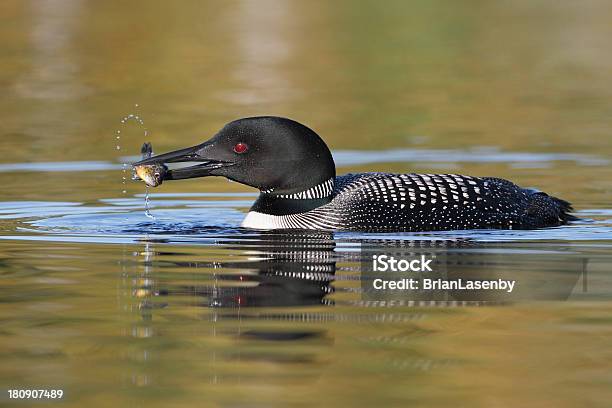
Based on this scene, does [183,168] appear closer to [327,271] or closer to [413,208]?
[413,208]

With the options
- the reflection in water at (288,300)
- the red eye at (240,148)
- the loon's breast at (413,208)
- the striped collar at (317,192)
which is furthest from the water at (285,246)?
the red eye at (240,148)

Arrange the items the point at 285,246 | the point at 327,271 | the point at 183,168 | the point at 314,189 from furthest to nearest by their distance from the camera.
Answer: the point at 314,189 < the point at 183,168 < the point at 285,246 < the point at 327,271

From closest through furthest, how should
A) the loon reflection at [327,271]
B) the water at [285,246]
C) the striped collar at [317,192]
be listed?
the water at [285,246]
the loon reflection at [327,271]
the striped collar at [317,192]

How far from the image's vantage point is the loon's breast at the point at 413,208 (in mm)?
7914

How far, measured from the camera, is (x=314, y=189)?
26.3 feet

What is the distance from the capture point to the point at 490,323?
5594 millimetres

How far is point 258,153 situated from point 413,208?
88cm

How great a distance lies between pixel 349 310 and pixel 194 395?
1.37 metres

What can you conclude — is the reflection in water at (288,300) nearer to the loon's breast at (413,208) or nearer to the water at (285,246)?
the water at (285,246)

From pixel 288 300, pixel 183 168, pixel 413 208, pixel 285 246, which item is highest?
pixel 183 168

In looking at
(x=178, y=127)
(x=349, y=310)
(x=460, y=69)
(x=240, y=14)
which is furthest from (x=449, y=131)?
(x=240, y=14)

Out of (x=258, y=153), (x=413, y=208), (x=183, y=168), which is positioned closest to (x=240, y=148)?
(x=258, y=153)

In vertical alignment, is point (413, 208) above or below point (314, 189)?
below

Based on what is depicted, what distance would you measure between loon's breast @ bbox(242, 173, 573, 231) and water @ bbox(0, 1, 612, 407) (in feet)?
0.45
